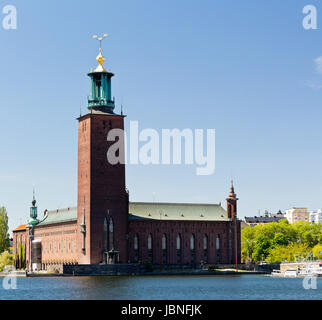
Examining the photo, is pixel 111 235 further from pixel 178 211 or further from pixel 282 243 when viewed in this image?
pixel 282 243

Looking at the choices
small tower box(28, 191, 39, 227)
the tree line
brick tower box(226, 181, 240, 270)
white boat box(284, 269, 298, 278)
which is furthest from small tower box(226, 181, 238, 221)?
small tower box(28, 191, 39, 227)

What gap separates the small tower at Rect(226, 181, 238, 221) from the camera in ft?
485

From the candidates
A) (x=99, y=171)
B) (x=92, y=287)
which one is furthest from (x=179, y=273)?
(x=92, y=287)

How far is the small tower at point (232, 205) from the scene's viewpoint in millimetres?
147875

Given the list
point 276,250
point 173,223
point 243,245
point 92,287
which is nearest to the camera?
point 92,287

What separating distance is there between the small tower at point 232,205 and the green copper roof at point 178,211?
1123mm

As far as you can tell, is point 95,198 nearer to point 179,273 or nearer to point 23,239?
point 179,273

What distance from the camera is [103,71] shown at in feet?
438

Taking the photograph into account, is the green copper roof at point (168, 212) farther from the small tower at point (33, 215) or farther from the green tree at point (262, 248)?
the green tree at point (262, 248)

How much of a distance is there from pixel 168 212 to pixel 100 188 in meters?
19.3

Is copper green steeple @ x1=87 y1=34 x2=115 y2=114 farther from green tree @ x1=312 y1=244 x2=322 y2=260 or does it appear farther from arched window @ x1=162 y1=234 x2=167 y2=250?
green tree @ x1=312 y1=244 x2=322 y2=260

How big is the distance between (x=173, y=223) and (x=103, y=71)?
2901 cm

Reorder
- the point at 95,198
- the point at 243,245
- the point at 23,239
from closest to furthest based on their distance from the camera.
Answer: the point at 95,198
the point at 23,239
the point at 243,245

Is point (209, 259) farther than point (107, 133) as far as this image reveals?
Yes
